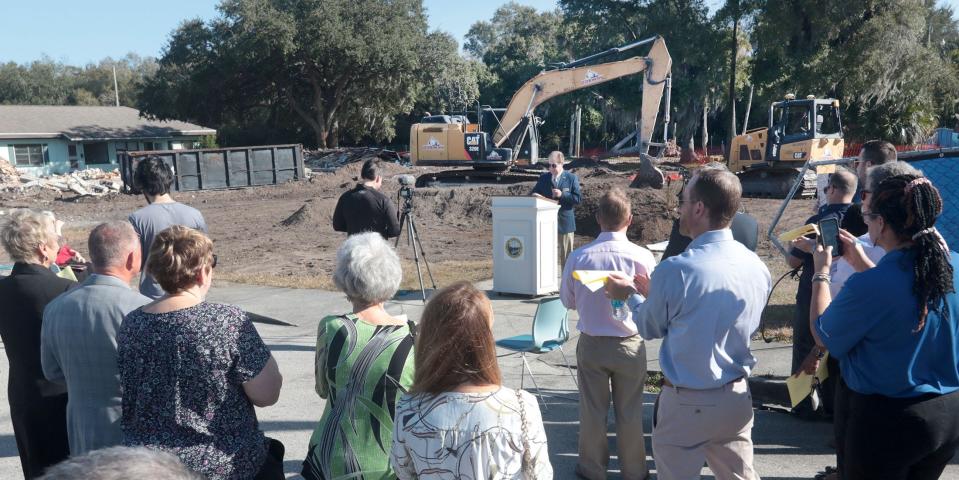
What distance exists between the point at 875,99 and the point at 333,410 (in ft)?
120

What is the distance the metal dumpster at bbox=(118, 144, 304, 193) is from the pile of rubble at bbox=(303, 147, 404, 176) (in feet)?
23.7

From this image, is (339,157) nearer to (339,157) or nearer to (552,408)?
(339,157)

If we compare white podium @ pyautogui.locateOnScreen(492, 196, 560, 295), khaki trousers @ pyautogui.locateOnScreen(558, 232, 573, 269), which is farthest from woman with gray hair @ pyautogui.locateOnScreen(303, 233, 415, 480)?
khaki trousers @ pyautogui.locateOnScreen(558, 232, 573, 269)

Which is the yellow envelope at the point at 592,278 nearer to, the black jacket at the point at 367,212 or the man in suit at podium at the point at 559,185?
the black jacket at the point at 367,212

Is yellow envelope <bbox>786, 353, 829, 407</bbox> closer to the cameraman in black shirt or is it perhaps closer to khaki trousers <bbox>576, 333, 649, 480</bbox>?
khaki trousers <bbox>576, 333, 649, 480</bbox>

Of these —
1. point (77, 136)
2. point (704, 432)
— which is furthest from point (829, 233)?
point (77, 136)

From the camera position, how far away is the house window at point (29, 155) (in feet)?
148

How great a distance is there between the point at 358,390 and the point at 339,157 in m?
40.6

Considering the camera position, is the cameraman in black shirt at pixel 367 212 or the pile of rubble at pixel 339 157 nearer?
the cameraman in black shirt at pixel 367 212

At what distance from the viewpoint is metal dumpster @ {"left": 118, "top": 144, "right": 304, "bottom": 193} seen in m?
28.4

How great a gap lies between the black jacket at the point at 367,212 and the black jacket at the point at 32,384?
13.0 ft

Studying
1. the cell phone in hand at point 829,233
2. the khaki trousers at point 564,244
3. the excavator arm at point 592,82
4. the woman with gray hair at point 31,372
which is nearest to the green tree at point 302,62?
the excavator arm at point 592,82

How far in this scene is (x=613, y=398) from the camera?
457cm

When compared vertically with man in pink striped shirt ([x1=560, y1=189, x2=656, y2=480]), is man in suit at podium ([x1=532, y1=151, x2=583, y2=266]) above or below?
above
